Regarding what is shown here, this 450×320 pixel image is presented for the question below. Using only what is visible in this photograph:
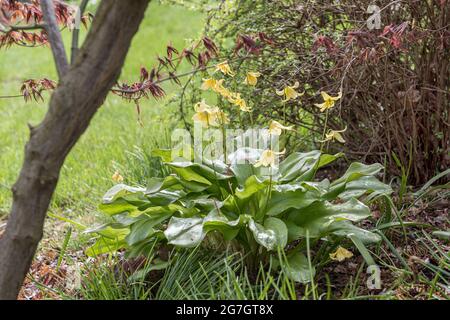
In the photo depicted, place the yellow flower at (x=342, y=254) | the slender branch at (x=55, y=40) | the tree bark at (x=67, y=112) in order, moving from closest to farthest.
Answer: the tree bark at (x=67, y=112), the slender branch at (x=55, y=40), the yellow flower at (x=342, y=254)

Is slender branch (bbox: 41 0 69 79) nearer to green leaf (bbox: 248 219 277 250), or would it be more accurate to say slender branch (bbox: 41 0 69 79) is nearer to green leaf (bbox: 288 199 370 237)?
green leaf (bbox: 248 219 277 250)

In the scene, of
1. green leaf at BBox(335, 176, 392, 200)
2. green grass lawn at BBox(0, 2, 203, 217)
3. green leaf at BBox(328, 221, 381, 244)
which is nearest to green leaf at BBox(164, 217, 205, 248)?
Result: green leaf at BBox(328, 221, 381, 244)

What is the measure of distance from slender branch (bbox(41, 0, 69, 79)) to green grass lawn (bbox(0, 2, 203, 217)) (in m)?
1.10

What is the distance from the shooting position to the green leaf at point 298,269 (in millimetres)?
2914

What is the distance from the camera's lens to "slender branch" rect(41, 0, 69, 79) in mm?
2531

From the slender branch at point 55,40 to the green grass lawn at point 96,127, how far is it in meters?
1.10

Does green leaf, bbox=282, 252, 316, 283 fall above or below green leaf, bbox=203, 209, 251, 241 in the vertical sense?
below

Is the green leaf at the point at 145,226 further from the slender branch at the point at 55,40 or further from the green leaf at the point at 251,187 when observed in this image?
the slender branch at the point at 55,40

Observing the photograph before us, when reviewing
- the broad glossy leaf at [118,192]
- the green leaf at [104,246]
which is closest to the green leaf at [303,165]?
the broad glossy leaf at [118,192]

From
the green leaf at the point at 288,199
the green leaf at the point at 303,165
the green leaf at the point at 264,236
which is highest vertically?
the green leaf at the point at 303,165

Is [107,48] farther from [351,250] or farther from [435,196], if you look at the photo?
[435,196]

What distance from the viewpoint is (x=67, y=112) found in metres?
2.38

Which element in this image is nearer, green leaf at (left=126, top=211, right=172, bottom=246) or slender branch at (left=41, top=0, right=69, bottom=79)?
slender branch at (left=41, top=0, right=69, bottom=79)
